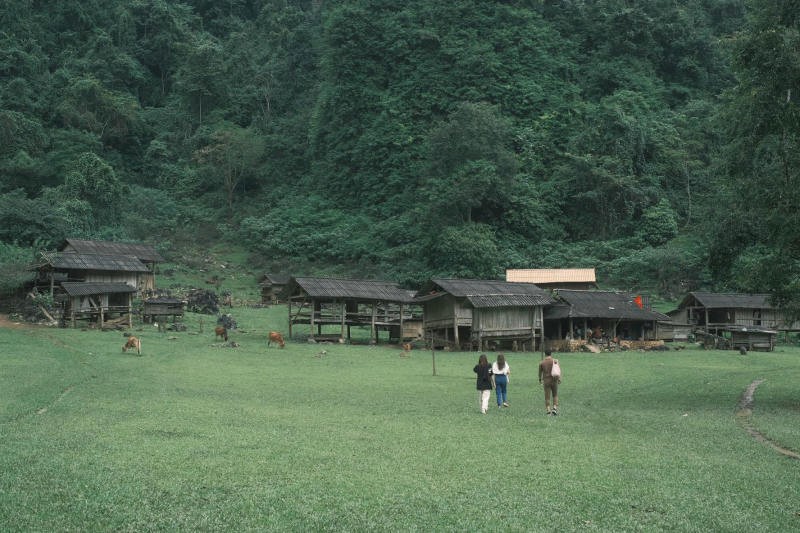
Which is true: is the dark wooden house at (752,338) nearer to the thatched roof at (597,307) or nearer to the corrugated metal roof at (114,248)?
the thatched roof at (597,307)

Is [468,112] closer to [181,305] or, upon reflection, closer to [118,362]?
[181,305]

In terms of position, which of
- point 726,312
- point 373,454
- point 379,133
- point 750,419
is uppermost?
point 379,133

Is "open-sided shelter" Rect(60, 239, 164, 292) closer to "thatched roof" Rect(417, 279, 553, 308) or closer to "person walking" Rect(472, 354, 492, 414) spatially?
"thatched roof" Rect(417, 279, 553, 308)

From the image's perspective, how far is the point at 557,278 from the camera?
59.5 m

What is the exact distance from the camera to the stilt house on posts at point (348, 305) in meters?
44.0

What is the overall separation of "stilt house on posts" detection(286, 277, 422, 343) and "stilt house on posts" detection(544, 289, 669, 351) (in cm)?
890

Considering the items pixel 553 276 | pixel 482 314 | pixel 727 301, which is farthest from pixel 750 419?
pixel 553 276

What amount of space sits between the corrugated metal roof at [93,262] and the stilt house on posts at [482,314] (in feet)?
65.3

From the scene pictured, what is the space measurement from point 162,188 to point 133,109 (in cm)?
1137

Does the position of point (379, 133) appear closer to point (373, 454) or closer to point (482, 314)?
point (482, 314)

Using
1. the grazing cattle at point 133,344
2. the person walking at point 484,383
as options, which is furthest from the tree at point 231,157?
the person walking at point 484,383

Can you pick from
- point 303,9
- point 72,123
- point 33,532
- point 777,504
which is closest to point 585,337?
point 777,504

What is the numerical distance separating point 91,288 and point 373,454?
115ft

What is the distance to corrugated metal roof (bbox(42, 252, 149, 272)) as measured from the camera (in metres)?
46.1
